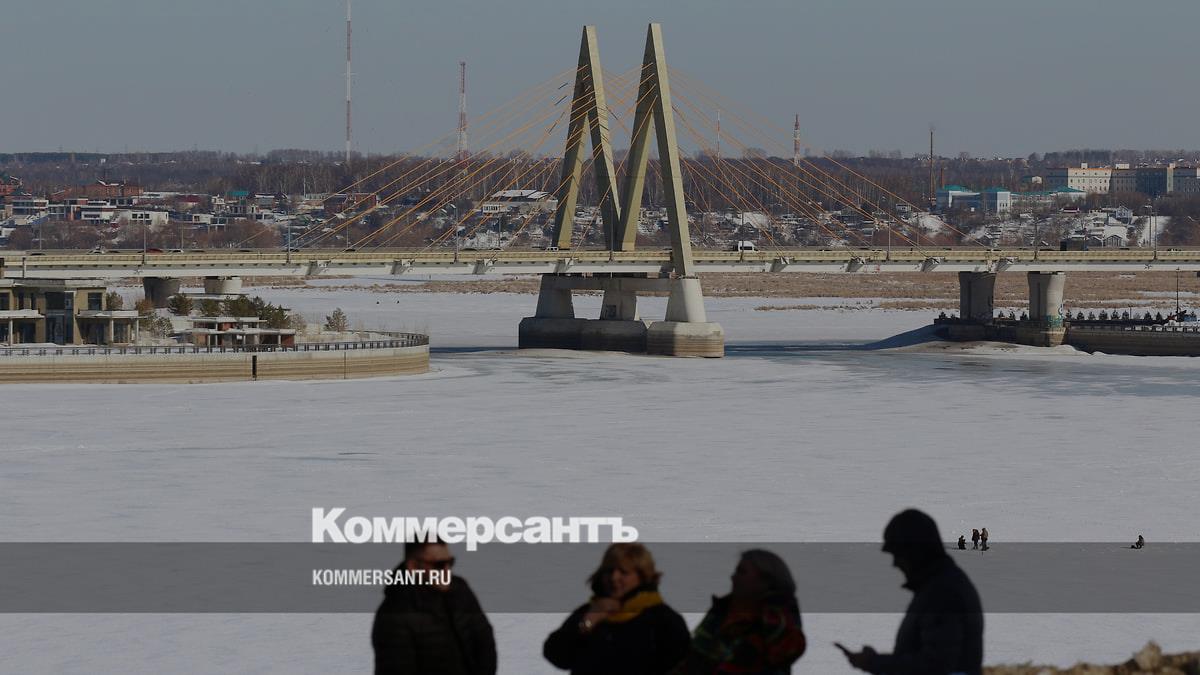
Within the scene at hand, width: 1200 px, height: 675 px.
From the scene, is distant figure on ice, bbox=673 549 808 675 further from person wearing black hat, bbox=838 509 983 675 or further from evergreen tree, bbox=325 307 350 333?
evergreen tree, bbox=325 307 350 333

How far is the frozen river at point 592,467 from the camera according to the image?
2378cm

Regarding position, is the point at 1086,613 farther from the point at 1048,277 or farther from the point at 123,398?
the point at 1048,277

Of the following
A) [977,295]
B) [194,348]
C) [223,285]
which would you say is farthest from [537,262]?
[977,295]

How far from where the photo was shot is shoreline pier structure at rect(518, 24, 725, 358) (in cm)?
9175

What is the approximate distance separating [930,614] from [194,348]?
64.3m

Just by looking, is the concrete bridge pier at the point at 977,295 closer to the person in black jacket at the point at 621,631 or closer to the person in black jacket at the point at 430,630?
the person in black jacket at the point at 621,631

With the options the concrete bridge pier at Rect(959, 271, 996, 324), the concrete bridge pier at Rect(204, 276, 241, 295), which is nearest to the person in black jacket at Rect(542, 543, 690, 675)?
the concrete bridge pier at Rect(204, 276, 241, 295)

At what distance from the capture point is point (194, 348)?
7281cm

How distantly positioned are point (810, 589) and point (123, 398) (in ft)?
131

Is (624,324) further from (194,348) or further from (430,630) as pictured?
(430,630)

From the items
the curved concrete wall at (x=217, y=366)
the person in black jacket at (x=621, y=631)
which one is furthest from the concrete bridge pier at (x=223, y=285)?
the person in black jacket at (x=621, y=631)

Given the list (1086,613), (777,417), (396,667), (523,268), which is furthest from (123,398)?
(396,667)

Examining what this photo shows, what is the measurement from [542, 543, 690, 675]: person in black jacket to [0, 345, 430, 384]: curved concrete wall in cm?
5996

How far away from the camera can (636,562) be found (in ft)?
34.6
